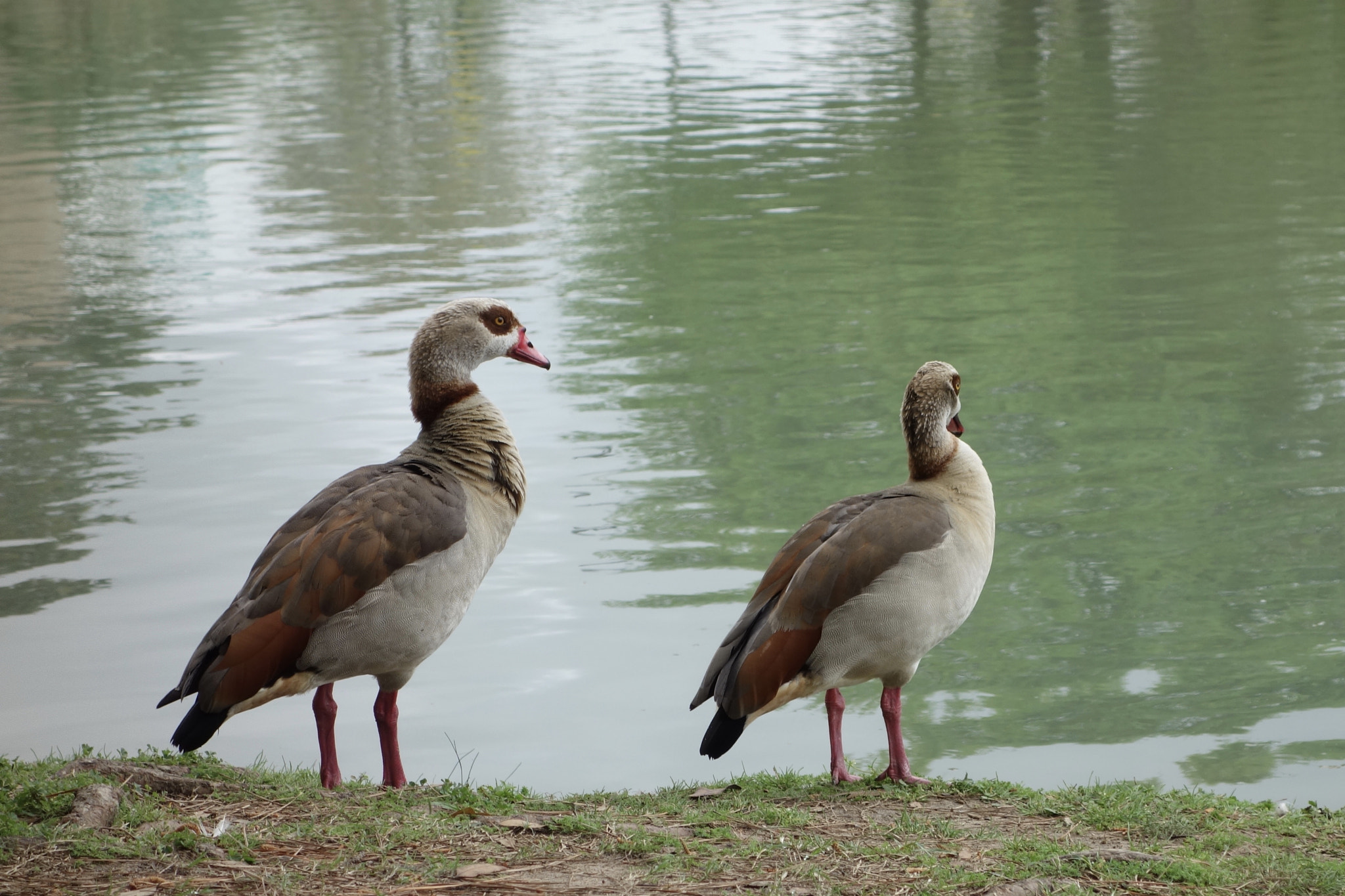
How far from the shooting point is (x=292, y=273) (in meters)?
19.1

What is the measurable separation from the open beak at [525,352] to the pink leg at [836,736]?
2290mm

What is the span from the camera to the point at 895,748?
633 cm

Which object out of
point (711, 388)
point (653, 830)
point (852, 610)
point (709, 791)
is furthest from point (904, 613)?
point (711, 388)

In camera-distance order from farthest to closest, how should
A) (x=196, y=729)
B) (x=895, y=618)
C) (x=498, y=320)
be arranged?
(x=498, y=320)
(x=895, y=618)
(x=196, y=729)

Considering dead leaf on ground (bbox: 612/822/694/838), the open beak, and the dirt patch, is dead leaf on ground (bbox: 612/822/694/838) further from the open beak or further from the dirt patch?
the open beak

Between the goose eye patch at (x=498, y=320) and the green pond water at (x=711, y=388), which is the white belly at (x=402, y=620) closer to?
the goose eye patch at (x=498, y=320)

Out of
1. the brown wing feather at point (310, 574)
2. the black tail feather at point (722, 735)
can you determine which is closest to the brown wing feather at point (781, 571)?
the black tail feather at point (722, 735)

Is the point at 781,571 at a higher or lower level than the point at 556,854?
higher

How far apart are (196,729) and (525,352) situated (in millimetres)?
2609

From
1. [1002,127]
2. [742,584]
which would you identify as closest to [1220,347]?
[742,584]

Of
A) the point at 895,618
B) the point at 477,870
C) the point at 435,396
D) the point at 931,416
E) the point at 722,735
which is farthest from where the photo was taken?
the point at 435,396

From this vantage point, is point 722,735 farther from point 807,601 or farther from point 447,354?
point 447,354

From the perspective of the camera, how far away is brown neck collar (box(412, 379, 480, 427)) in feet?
23.4

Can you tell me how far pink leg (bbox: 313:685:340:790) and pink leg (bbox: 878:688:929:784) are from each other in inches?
92.8
